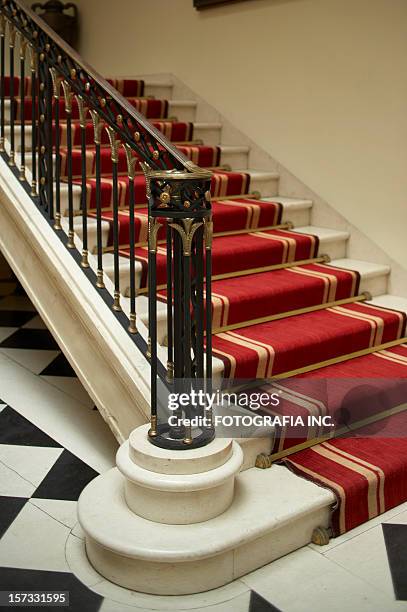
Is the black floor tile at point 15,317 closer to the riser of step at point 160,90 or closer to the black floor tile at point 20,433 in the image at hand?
the black floor tile at point 20,433

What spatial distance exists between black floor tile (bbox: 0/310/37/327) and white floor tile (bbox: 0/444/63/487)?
6.04 feet

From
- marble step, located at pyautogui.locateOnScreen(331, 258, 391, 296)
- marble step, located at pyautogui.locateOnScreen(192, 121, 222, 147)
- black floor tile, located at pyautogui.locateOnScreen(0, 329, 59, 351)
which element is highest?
marble step, located at pyautogui.locateOnScreen(192, 121, 222, 147)

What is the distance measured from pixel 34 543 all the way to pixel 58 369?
66.0 inches

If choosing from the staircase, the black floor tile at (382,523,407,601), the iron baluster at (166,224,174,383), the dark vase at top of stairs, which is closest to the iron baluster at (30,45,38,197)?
the staircase

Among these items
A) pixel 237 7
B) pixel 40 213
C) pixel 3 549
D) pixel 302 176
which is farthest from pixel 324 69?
pixel 3 549

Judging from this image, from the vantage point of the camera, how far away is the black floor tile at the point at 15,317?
193 inches

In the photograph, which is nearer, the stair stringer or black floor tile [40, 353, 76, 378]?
the stair stringer

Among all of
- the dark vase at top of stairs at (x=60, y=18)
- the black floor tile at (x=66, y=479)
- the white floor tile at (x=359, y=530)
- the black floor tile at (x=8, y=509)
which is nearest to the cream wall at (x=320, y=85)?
the dark vase at top of stairs at (x=60, y=18)

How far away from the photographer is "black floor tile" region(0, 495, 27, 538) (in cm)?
254

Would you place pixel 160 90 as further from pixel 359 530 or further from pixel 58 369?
pixel 359 530

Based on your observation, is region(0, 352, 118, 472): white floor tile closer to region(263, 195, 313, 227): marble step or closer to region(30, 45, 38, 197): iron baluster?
region(30, 45, 38, 197): iron baluster

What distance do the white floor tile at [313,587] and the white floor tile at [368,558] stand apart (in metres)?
0.03

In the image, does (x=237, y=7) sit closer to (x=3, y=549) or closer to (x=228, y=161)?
(x=228, y=161)

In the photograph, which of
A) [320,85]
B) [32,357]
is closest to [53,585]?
[32,357]
